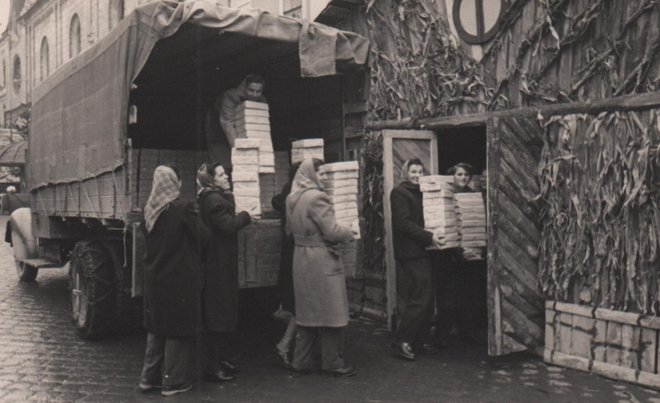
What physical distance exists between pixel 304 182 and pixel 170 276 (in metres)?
1.48

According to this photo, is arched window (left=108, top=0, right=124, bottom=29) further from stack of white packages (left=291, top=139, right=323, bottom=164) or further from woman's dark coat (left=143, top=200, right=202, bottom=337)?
woman's dark coat (left=143, top=200, right=202, bottom=337)

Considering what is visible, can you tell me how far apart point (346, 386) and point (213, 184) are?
2.16 meters

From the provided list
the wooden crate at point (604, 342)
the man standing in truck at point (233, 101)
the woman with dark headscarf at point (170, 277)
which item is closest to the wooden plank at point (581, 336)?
the wooden crate at point (604, 342)

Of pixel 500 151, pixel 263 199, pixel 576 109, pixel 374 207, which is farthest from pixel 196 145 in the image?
pixel 576 109

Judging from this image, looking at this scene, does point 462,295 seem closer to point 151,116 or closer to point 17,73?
point 151,116

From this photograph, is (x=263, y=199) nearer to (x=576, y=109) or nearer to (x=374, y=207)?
(x=374, y=207)

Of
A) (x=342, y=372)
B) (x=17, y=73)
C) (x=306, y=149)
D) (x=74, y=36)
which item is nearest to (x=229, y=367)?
(x=342, y=372)

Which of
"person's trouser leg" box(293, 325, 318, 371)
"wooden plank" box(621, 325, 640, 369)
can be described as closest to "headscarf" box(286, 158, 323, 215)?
"person's trouser leg" box(293, 325, 318, 371)

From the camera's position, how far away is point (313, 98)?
8.14 meters

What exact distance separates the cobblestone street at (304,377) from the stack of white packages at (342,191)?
146 centimetres

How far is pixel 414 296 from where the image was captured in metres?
6.66

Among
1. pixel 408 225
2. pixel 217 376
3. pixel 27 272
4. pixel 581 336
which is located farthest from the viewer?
pixel 27 272

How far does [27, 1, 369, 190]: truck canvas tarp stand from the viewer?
6098mm

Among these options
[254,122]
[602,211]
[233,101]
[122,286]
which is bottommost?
[122,286]
